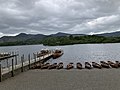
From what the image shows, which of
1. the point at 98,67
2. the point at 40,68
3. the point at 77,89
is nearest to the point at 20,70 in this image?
the point at 40,68

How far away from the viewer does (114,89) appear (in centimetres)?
1631

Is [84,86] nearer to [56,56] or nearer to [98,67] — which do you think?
[98,67]

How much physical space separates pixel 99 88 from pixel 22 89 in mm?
5921

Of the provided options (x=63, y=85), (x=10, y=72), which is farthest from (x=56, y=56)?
(x=63, y=85)

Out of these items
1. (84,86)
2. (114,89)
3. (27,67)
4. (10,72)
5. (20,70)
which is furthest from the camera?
(27,67)

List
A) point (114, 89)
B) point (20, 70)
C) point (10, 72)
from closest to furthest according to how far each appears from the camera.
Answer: point (114, 89), point (10, 72), point (20, 70)

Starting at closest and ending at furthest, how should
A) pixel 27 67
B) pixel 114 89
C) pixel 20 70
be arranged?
pixel 114 89
pixel 20 70
pixel 27 67

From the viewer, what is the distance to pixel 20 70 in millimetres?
29609

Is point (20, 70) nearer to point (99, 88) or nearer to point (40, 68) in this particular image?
point (40, 68)

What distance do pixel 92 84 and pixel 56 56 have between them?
144ft

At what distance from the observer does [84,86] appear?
1769 cm

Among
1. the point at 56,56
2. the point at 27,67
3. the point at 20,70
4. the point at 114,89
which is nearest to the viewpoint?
the point at 114,89

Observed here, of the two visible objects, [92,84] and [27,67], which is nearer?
[92,84]

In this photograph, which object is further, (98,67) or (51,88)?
(98,67)
